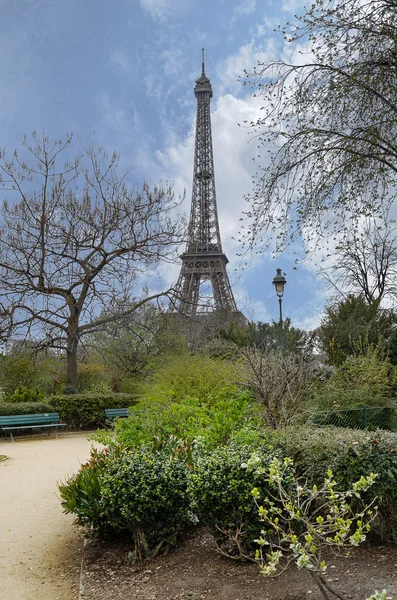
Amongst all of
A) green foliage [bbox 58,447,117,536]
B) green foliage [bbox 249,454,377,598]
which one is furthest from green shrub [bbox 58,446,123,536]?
green foliage [bbox 249,454,377,598]

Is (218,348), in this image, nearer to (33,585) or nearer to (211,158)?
(33,585)

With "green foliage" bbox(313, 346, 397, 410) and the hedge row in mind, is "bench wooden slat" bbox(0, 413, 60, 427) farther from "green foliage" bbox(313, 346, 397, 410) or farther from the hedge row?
the hedge row

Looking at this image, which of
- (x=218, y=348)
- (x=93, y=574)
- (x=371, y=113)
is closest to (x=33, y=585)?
(x=93, y=574)

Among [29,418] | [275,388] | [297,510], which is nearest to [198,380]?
[275,388]

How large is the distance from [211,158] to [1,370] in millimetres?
25091

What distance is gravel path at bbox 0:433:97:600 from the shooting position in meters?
4.40

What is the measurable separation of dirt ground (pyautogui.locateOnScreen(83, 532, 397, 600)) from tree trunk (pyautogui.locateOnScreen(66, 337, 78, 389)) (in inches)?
538

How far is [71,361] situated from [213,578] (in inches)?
587

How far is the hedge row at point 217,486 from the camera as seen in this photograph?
13.6 ft

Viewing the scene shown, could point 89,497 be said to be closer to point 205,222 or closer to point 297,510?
point 297,510

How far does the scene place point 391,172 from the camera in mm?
8703

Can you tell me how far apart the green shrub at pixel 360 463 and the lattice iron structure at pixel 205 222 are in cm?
2550

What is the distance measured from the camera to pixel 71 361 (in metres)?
18.2

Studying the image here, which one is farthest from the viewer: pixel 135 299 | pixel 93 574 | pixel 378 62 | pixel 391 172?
pixel 135 299
